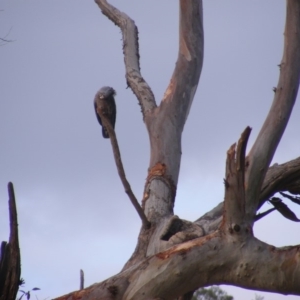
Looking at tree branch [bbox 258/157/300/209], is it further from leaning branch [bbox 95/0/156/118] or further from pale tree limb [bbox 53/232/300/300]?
pale tree limb [bbox 53/232/300/300]

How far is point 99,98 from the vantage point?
3.87 m

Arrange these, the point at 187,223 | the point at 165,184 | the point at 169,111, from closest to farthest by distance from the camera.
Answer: the point at 187,223
the point at 165,184
the point at 169,111

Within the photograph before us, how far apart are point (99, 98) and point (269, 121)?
922 mm

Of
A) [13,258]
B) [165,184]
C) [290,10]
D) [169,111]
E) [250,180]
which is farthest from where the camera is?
[169,111]

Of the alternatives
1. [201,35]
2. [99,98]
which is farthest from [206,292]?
[99,98]

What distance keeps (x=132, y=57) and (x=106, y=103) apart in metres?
1.93

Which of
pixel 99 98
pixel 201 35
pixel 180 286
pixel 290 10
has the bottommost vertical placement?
pixel 180 286

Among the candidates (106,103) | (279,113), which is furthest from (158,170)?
(279,113)

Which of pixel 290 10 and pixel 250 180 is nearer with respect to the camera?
pixel 250 180

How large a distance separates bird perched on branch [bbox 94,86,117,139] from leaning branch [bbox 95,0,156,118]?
1131 millimetres

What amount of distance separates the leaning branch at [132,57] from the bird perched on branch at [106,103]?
44.5 inches

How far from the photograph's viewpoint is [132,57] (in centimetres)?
574

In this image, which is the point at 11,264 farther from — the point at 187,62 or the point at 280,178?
the point at 187,62

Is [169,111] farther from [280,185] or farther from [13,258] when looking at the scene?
[13,258]
